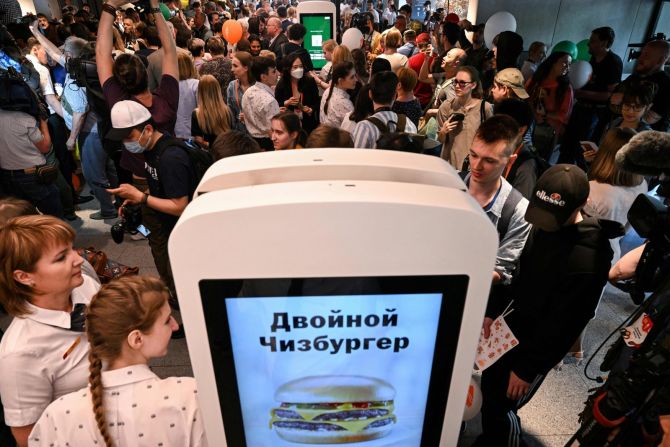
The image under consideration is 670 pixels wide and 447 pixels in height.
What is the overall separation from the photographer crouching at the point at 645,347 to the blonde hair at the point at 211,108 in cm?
329

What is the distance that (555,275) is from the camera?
1.81 metres

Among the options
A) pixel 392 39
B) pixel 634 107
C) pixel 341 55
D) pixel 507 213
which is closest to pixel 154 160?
pixel 507 213

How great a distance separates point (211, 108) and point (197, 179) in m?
1.56

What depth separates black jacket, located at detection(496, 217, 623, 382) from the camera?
1734 mm

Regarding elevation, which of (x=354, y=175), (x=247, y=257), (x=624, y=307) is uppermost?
(x=354, y=175)

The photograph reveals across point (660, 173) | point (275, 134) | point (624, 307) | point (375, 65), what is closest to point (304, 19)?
point (375, 65)

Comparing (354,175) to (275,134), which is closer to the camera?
(354,175)

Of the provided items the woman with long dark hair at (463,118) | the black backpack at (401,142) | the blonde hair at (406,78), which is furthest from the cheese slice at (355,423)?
the blonde hair at (406,78)

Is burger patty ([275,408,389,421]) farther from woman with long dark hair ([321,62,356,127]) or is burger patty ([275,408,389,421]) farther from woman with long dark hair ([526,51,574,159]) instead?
woman with long dark hair ([526,51,574,159])

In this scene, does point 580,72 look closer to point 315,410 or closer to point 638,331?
point 638,331

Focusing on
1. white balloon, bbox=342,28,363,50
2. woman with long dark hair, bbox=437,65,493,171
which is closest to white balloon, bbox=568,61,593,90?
woman with long dark hair, bbox=437,65,493,171

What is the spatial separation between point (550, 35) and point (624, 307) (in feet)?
24.1

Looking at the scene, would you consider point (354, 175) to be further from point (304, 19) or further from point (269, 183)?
point (304, 19)

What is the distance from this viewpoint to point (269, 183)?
89 centimetres
